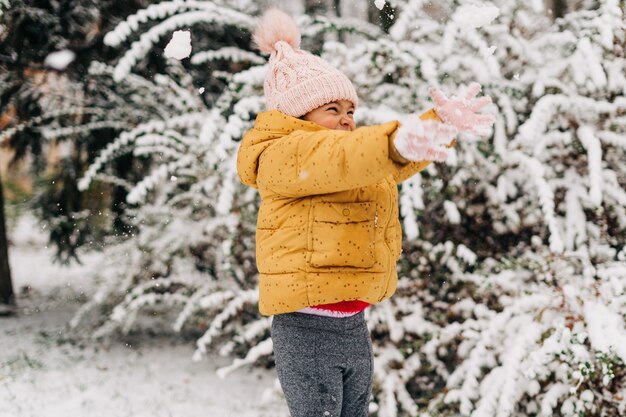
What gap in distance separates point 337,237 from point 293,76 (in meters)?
0.46

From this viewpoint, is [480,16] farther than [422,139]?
Yes

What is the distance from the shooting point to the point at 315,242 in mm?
1460

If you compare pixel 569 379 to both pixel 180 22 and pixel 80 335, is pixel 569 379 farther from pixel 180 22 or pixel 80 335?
pixel 80 335

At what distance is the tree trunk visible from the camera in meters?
5.44

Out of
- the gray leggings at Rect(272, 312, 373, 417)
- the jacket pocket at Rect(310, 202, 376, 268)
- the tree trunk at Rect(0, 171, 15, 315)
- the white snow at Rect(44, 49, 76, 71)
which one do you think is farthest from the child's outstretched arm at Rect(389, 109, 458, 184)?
the tree trunk at Rect(0, 171, 15, 315)

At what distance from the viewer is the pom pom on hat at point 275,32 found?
5.77ft

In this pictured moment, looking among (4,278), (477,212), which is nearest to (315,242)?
(477,212)

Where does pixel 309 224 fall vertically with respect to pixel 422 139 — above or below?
below

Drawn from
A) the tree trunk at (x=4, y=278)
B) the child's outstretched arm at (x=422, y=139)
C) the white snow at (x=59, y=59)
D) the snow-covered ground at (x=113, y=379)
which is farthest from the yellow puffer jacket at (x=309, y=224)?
the tree trunk at (x=4, y=278)

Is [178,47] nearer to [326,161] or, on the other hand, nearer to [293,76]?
[293,76]

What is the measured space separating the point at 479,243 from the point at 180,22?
7.23 feet

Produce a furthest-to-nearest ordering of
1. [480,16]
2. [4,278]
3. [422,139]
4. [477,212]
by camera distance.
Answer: [4,278] → [477,212] → [480,16] → [422,139]

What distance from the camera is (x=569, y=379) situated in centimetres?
268

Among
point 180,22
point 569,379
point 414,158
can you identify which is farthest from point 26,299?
point 414,158
